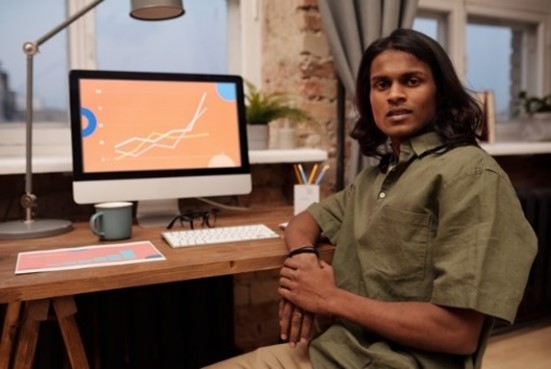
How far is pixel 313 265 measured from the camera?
47.2 inches

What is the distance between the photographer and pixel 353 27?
2.03 meters

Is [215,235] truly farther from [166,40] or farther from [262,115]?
[166,40]

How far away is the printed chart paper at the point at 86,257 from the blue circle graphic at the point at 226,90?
60 centimetres

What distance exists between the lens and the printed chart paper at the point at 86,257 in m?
1.12

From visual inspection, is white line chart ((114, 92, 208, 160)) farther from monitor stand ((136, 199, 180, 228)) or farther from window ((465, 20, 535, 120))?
window ((465, 20, 535, 120))

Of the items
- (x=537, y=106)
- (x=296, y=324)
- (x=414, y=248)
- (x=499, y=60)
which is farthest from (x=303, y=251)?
(x=499, y=60)

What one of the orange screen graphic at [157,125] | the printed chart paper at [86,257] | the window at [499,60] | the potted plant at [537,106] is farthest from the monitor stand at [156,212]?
the potted plant at [537,106]

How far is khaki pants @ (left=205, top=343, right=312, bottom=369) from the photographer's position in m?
1.18

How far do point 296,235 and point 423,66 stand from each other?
1.65 ft

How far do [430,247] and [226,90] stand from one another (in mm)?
930

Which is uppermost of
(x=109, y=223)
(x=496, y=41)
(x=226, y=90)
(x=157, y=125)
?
(x=496, y=41)

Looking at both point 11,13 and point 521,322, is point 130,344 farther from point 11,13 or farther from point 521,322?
point 521,322

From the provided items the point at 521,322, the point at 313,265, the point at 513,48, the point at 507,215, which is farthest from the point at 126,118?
the point at 513,48

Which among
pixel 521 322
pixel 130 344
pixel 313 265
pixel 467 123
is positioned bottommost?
pixel 521 322
